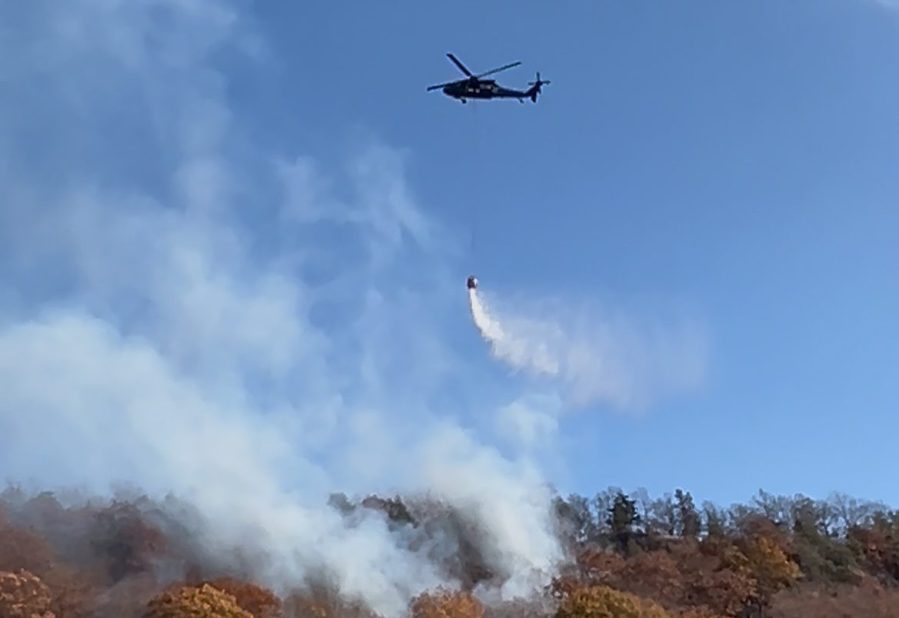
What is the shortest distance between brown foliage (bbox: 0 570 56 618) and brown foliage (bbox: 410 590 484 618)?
3138cm

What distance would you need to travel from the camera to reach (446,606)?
92.8 metres

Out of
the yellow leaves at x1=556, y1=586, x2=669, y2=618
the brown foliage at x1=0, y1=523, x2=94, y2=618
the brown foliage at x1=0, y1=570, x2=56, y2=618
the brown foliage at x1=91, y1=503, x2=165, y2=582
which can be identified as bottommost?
the yellow leaves at x1=556, y1=586, x2=669, y2=618

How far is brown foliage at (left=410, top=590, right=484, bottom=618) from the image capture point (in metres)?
91.8

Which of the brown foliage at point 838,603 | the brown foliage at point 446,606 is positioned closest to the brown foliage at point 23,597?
the brown foliage at point 446,606

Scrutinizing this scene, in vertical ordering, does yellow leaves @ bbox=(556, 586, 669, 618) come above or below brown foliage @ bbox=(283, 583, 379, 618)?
below

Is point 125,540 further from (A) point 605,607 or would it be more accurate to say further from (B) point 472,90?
(B) point 472,90

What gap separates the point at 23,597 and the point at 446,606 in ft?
116

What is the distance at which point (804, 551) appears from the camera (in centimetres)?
12112

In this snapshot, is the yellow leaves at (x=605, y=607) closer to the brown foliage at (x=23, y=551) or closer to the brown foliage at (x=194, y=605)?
the brown foliage at (x=194, y=605)

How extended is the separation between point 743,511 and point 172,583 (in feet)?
305

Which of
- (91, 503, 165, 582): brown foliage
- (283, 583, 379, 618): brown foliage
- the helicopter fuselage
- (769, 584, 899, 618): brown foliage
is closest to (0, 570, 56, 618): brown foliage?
(283, 583, 379, 618): brown foliage

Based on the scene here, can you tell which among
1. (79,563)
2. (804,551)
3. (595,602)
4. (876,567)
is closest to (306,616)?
(595,602)

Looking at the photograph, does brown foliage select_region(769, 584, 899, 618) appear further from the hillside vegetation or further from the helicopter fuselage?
the helicopter fuselage

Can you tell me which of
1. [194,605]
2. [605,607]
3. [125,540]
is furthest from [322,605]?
[125,540]
